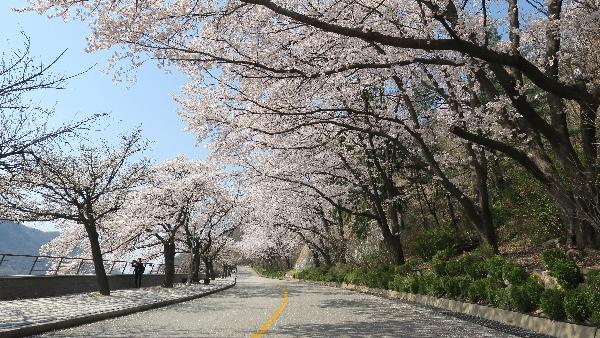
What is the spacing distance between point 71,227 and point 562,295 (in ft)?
135

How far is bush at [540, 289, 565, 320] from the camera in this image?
8.66m

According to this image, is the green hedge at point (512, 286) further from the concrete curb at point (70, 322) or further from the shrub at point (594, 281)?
the concrete curb at point (70, 322)

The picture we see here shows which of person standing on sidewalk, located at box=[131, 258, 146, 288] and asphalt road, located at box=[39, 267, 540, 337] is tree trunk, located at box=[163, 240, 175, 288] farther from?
asphalt road, located at box=[39, 267, 540, 337]

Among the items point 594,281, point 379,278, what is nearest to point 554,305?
point 594,281

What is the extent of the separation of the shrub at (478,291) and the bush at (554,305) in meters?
3.00

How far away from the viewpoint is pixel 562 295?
8.74 meters

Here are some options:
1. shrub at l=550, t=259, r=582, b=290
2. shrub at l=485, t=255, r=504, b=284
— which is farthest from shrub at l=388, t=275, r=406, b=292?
shrub at l=550, t=259, r=582, b=290

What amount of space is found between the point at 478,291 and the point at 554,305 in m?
3.85

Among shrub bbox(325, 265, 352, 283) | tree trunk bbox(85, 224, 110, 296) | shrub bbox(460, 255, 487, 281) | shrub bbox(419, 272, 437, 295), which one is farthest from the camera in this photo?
shrub bbox(325, 265, 352, 283)

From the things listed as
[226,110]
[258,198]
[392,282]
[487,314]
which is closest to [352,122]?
[226,110]

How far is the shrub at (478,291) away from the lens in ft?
40.0

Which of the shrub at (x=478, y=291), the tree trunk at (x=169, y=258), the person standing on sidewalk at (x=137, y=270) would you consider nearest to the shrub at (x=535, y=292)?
the shrub at (x=478, y=291)

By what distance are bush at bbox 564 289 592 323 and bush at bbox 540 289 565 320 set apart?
0.47m

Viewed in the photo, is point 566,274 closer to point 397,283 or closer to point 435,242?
point 397,283
